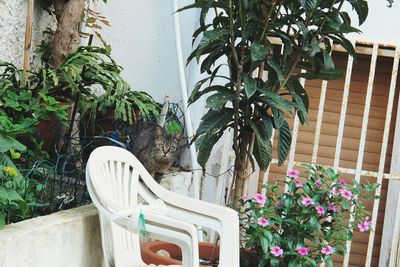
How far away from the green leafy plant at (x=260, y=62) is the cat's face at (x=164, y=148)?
0.45 metres

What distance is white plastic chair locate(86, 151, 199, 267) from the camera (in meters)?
2.40

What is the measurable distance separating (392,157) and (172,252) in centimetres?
186

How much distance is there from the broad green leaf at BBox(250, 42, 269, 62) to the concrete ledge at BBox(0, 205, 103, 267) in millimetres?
1051

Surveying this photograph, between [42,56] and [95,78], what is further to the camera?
[42,56]

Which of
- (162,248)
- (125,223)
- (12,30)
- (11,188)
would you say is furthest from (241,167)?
(12,30)

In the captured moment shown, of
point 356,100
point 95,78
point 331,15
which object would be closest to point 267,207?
point 331,15

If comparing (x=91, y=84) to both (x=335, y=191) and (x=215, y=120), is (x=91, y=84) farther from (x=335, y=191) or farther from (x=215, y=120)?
(x=335, y=191)

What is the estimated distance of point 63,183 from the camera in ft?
10.5

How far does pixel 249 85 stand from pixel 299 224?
0.75m

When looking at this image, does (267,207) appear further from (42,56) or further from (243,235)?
(42,56)

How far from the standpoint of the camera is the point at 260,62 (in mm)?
3227

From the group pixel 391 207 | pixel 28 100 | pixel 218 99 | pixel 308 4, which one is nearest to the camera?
pixel 308 4

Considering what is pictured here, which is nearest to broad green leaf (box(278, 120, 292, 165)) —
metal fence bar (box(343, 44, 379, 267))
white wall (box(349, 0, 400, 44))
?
metal fence bar (box(343, 44, 379, 267))

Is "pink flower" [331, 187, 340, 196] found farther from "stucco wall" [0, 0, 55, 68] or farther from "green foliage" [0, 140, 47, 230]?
"stucco wall" [0, 0, 55, 68]
